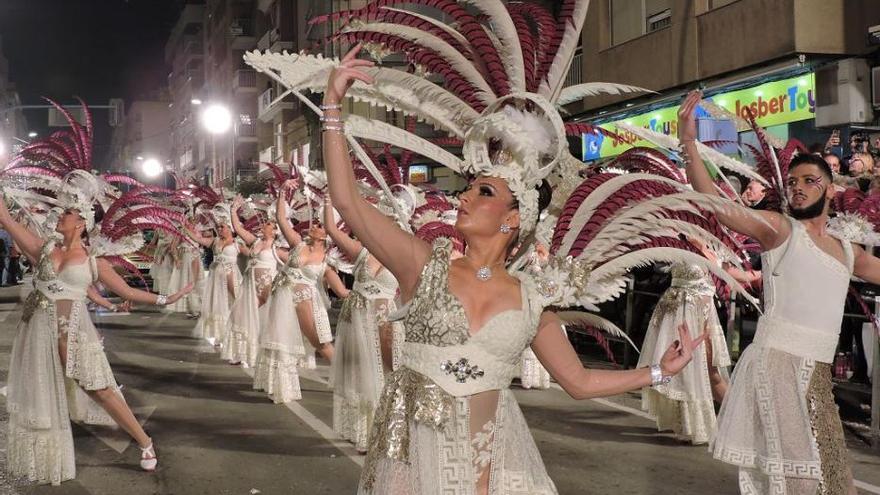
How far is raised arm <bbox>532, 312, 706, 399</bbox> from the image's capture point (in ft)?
11.8

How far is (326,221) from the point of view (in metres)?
7.05

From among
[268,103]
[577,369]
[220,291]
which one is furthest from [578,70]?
[268,103]

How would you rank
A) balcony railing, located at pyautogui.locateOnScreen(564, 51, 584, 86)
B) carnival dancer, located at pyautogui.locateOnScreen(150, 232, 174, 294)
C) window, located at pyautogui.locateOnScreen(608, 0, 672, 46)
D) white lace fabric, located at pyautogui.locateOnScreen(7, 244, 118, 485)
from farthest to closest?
carnival dancer, located at pyautogui.locateOnScreen(150, 232, 174, 294), balcony railing, located at pyautogui.locateOnScreen(564, 51, 584, 86), window, located at pyautogui.locateOnScreen(608, 0, 672, 46), white lace fabric, located at pyautogui.locateOnScreen(7, 244, 118, 485)

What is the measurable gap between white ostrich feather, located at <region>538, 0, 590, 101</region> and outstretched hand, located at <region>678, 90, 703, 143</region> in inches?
37.7

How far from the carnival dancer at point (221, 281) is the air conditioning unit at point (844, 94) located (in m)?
9.11

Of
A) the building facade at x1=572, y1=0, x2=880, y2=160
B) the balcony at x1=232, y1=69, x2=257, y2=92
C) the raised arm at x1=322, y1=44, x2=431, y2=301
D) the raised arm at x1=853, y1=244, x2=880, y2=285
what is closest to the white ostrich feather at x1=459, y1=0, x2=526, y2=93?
the raised arm at x1=322, y1=44, x2=431, y2=301

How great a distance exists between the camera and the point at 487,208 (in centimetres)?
349

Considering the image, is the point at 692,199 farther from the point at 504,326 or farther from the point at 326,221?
the point at 326,221

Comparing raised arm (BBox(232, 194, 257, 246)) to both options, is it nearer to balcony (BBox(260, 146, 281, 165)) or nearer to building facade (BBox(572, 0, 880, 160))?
building facade (BBox(572, 0, 880, 160))

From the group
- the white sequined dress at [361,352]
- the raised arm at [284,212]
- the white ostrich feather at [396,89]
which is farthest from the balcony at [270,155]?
the white ostrich feather at [396,89]

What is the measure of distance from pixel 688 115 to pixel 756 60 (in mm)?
12349

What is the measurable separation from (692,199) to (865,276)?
1.79m

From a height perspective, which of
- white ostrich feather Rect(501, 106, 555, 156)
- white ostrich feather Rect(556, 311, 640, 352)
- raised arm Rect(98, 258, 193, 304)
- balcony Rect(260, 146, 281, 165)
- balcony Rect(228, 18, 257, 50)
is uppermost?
balcony Rect(228, 18, 257, 50)

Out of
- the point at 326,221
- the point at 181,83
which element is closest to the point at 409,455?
the point at 326,221
